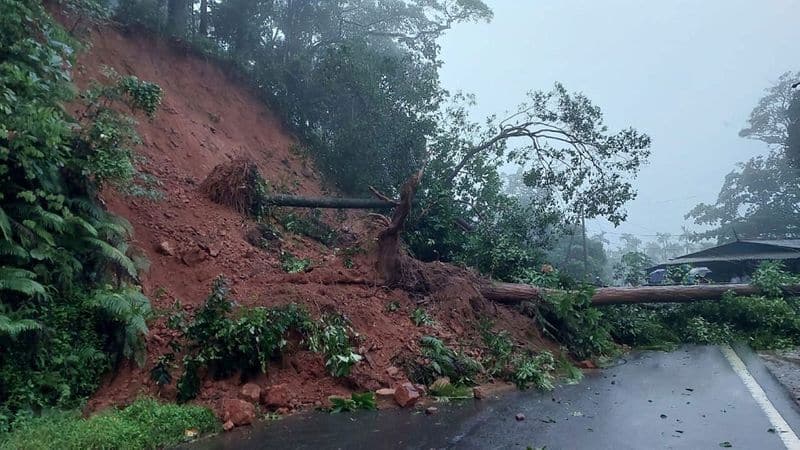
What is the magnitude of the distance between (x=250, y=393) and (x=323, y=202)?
765cm

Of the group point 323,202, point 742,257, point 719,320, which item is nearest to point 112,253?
point 323,202

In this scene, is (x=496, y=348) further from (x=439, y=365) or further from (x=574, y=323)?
(x=574, y=323)

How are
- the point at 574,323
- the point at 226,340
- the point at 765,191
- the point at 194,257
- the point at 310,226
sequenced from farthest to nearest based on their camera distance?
the point at 765,191
the point at 310,226
the point at 574,323
the point at 194,257
the point at 226,340

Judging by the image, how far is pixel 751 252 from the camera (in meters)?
22.0

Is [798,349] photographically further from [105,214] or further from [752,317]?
[105,214]

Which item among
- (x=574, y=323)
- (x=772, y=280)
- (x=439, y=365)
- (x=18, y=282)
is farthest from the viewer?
(x=772, y=280)

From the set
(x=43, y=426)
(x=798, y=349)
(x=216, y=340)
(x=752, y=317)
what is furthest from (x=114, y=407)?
(x=752, y=317)

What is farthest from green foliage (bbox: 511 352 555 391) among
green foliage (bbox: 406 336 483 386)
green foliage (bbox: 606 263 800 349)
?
green foliage (bbox: 606 263 800 349)

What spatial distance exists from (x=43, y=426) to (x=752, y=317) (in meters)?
13.8

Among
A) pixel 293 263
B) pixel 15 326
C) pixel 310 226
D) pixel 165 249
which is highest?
pixel 310 226

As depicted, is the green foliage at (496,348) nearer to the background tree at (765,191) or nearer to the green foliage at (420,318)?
the green foliage at (420,318)

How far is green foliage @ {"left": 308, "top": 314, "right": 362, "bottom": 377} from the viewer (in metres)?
7.37

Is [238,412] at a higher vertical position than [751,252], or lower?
lower

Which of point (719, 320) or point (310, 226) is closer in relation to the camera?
point (719, 320)
